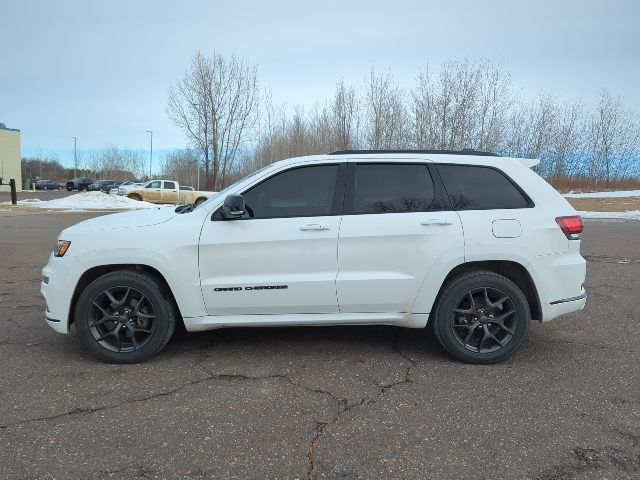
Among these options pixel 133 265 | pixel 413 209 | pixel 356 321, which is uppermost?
pixel 413 209

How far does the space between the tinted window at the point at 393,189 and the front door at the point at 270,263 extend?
0.32 metres

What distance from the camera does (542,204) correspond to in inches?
165

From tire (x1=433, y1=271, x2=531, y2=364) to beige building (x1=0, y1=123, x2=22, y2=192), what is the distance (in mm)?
71663

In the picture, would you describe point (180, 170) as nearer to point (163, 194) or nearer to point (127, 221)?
point (163, 194)

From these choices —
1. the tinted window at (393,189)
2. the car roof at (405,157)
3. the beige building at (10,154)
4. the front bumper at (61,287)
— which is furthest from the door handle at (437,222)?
the beige building at (10,154)

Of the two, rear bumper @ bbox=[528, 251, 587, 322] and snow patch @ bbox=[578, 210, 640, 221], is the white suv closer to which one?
rear bumper @ bbox=[528, 251, 587, 322]

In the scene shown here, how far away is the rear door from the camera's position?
159 inches

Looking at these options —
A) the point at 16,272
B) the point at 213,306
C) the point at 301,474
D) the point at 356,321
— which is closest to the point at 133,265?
the point at 213,306

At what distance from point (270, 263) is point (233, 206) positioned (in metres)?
0.55

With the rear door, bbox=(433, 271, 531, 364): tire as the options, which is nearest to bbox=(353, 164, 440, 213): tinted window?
the rear door

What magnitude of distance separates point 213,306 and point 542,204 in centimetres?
292

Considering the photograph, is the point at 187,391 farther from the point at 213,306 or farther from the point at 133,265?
the point at 133,265

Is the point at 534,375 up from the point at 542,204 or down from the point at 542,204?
down

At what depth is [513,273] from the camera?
4.37 m
